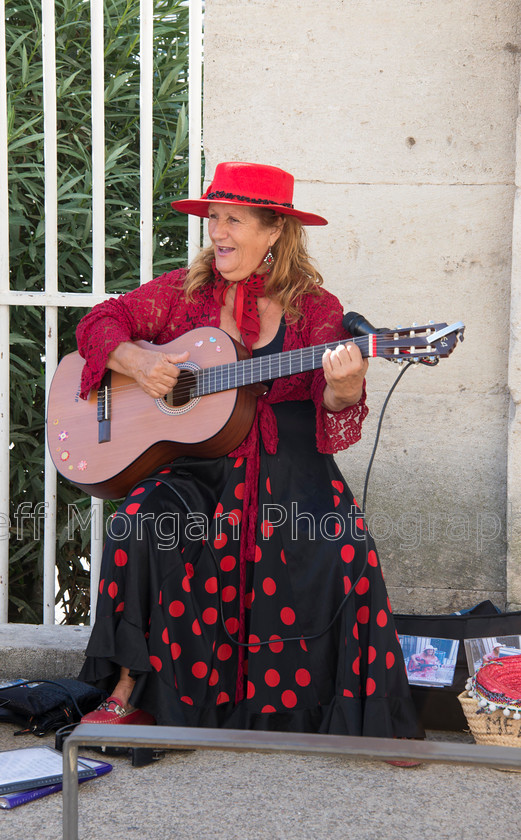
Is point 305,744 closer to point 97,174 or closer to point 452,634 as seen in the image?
point 452,634

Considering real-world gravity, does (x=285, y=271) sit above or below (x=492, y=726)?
above

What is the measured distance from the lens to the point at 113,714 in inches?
91.6

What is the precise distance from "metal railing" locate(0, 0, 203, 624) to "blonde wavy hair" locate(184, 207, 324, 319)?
1.65ft

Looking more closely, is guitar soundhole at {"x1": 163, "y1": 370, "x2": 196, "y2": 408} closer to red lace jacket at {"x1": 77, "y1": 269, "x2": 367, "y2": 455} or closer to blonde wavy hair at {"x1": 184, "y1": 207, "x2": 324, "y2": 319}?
red lace jacket at {"x1": 77, "y1": 269, "x2": 367, "y2": 455}

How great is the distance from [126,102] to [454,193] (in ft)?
5.56

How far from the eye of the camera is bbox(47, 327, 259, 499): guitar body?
2.50 m

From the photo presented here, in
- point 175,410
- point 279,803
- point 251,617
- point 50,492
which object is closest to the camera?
point 279,803

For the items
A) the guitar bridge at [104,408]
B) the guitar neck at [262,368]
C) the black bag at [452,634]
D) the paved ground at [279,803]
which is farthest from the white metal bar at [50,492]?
the black bag at [452,634]

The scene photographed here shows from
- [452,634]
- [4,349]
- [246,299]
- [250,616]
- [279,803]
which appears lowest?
[279,803]

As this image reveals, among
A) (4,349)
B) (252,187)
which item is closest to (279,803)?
(252,187)

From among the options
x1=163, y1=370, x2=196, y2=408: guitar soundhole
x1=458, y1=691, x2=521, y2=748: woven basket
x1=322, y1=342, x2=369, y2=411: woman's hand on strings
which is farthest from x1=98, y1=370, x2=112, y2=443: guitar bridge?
x1=458, y1=691, x2=521, y2=748: woven basket

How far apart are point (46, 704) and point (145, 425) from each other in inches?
34.6

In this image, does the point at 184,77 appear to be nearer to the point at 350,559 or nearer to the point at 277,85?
the point at 277,85

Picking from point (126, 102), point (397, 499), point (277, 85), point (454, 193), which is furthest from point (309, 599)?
point (126, 102)
